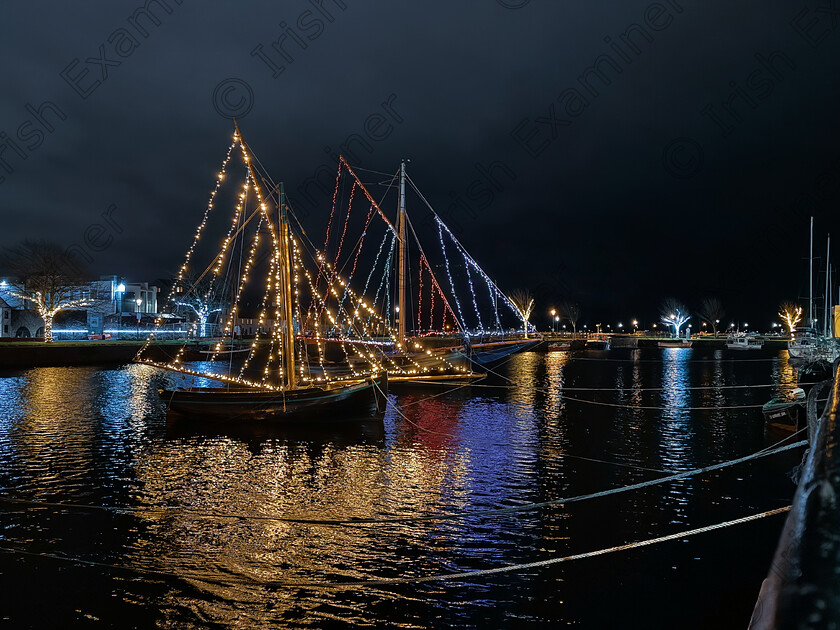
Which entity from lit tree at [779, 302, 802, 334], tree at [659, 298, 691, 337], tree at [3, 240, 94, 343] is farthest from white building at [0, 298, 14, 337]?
lit tree at [779, 302, 802, 334]

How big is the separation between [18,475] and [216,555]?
8835 mm

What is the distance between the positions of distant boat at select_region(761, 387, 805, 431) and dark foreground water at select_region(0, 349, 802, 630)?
0.73m

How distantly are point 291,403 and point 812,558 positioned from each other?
21732 mm

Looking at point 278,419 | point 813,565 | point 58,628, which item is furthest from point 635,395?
point 813,565

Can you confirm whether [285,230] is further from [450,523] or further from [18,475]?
[450,523]

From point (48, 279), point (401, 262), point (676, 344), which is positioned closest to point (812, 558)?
point (401, 262)

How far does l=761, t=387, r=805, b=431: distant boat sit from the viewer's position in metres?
19.1

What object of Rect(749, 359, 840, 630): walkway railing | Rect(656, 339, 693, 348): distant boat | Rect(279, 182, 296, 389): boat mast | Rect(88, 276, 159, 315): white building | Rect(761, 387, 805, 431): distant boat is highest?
Rect(88, 276, 159, 315): white building

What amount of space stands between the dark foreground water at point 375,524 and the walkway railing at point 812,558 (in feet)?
21.1

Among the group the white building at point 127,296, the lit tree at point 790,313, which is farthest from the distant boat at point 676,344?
the white building at point 127,296

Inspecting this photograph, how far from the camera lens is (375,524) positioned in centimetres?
1164

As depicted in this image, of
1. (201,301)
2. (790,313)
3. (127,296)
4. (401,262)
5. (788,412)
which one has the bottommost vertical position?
(788,412)

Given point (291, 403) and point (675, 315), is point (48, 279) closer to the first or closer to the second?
point (291, 403)

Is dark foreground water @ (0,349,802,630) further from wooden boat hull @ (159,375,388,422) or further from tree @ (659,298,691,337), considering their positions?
tree @ (659,298,691,337)
